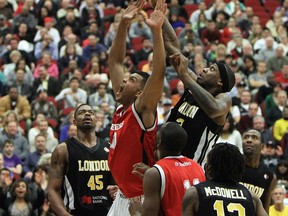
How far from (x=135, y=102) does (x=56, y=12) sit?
1801 centimetres

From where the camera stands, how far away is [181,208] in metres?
8.10

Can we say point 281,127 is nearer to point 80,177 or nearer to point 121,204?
point 80,177

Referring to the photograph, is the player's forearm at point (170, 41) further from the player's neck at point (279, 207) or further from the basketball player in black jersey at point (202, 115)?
the player's neck at point (279, 207)

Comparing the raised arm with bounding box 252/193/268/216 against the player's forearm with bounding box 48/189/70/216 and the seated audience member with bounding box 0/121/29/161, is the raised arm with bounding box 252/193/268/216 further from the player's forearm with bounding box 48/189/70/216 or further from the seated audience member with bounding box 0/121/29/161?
the seated audience member with bounding box 0/121/29/161

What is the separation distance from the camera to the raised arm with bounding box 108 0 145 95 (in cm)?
948

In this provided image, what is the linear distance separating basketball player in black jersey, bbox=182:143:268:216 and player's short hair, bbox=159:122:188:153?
48 cm

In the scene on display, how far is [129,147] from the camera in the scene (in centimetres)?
901

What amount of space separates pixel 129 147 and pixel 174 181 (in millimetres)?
1010

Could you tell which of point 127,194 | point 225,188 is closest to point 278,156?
point 127,194

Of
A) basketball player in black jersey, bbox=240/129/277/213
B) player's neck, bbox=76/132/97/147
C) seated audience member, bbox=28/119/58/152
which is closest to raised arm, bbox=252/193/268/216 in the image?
basketball player in black jersey, bbox=240/129/277/213

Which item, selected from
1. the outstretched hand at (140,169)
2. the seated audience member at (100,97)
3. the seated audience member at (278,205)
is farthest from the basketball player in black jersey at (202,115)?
the seated audience member at (100,97)

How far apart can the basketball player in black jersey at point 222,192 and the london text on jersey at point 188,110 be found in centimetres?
156

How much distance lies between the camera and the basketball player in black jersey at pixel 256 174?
35.3 feet

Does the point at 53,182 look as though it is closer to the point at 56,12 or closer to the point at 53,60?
the point at 53,60
